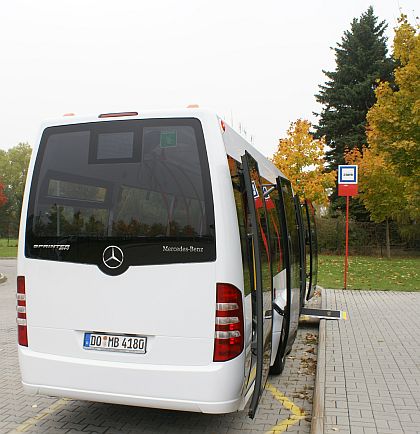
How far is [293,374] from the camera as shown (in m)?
6.35

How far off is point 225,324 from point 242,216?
32.9 inches

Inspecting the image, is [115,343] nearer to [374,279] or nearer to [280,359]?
[280,359]

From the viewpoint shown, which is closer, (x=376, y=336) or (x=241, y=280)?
(x=241, y=280)

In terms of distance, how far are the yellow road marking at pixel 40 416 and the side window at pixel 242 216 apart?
7.81 ft

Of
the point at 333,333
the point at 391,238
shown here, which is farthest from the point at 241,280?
the point at 391,238

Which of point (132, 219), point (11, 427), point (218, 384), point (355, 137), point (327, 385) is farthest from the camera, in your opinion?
point (355, 137)

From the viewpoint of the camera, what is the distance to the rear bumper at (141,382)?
11.9 ft

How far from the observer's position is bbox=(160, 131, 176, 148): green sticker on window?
153 inches

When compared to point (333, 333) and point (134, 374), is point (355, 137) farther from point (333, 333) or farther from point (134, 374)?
point (134, 374)

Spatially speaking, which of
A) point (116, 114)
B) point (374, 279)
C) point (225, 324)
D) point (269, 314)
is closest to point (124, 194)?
point (116, 114)

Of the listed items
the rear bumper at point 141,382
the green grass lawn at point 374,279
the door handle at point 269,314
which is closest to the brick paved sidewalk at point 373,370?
the door handle at point 269,314

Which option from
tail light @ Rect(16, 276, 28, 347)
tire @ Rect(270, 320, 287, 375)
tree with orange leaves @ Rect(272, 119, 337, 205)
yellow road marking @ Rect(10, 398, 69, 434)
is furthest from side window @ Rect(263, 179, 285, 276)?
tree with orange leaves @ Rect(272, 119, 337, 205)

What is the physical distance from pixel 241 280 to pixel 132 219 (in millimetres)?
952

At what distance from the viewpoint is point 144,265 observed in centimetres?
383
